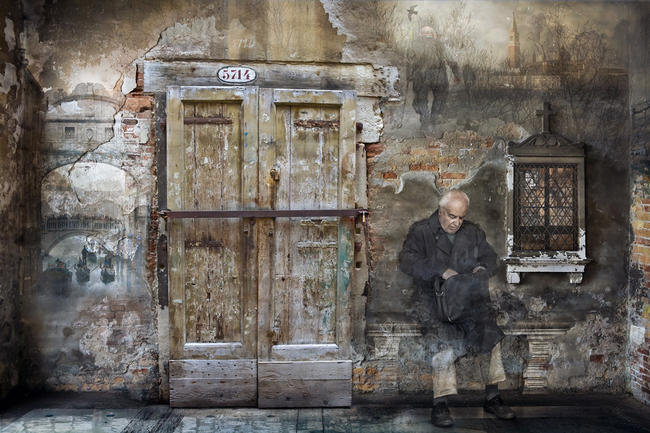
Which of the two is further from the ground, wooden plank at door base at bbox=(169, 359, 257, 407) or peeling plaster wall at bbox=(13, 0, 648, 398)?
peeling plaster wall at bbox=(13, 0, 648, 398)

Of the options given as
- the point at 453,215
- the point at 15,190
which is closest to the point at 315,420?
the point at 453,215

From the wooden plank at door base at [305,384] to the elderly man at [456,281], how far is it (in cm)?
85

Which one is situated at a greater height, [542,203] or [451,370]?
[542,203]

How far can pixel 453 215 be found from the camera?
420 cm

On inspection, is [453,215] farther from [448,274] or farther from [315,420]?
[315,420]

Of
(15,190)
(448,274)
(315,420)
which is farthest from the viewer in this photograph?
(448,274)

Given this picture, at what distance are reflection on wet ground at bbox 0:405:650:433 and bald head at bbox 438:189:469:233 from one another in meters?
1.65

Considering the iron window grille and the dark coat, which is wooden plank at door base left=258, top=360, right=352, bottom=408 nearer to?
the dark coat

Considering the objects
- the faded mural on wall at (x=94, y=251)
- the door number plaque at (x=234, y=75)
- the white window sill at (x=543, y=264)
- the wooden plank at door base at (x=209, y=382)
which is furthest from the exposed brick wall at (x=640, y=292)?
Answer: the faded mural on wall at (x=94, y=251)

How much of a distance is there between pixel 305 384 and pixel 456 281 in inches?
64.1

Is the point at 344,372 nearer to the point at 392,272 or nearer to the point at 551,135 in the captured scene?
the point at 392,272

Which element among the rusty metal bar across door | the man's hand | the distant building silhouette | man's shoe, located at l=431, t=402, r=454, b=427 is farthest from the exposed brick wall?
the rusty metal bar across door

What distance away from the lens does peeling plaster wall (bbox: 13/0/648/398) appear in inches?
162

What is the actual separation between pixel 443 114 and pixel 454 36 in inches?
28.2
